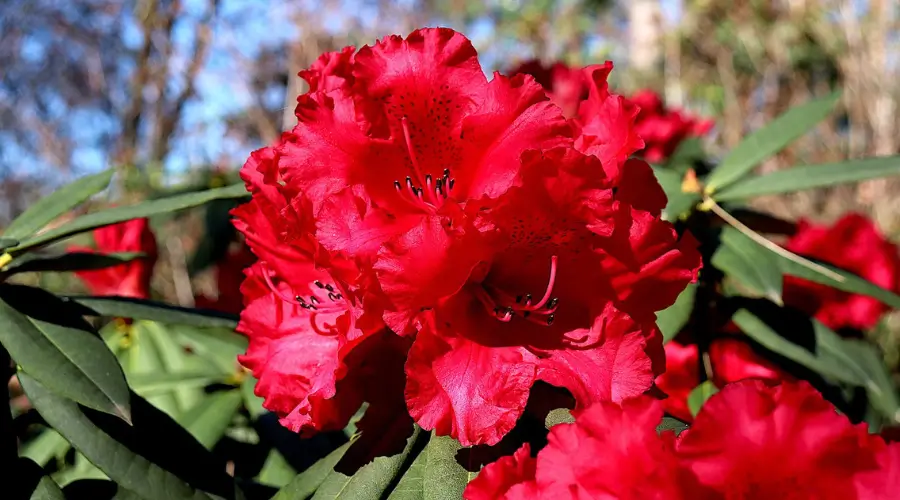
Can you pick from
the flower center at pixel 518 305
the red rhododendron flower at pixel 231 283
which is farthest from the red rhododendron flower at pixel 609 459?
the red rhododendron flower at pixel 231 283

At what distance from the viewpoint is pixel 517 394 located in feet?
2.07

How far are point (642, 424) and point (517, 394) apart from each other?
0.12 m

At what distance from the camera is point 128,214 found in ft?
2.96

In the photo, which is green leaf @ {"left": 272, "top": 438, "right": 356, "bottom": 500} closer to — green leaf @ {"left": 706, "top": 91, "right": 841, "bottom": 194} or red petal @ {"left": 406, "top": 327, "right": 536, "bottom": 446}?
red petal @ {"left": 406, "top": 327, "right": 536, "bottom": 446}

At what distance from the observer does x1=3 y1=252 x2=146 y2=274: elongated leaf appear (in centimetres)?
90

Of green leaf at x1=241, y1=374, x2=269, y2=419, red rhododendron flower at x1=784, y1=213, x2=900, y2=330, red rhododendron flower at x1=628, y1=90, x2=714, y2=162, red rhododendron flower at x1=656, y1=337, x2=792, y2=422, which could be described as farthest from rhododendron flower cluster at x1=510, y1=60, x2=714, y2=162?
green leaf at x1=241, y1=374, x2=269, y2=419

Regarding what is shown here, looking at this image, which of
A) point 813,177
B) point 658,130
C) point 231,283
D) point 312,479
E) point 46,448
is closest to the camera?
point 312,479

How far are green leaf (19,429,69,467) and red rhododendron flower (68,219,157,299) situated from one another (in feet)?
1.15

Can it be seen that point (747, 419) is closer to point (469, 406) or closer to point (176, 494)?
point (469, 406)

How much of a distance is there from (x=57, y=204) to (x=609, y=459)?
2.52 ft

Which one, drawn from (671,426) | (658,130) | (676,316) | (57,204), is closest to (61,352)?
(57,204)

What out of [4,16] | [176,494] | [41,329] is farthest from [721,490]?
[4,16]

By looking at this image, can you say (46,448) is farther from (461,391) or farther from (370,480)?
(461,391)

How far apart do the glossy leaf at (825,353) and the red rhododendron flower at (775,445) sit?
1.88 ft
